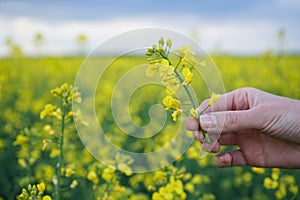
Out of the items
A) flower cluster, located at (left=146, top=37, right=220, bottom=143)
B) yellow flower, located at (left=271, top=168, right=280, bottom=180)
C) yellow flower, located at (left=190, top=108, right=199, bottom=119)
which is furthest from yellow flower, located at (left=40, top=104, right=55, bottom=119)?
yellow flower, located at (left=271, top=168, right=280, bottom=180)

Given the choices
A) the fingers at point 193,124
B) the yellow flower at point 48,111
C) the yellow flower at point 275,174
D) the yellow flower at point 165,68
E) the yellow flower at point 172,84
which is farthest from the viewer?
the yellow flower at point 275,174

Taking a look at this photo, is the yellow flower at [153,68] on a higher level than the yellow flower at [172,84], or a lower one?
higher

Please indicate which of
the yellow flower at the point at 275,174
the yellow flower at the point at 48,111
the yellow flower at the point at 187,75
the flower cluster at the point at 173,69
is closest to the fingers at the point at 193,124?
the flower cluster at the point at 173,69

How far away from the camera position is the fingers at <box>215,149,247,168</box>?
7.84 feet

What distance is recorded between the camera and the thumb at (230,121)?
1.90 m

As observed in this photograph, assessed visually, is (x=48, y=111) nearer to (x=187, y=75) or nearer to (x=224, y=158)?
(x=187, y=75)

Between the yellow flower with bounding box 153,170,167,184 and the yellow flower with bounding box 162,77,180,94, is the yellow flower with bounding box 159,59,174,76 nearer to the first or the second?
the yellow flower with bounding box 162,77,180,94

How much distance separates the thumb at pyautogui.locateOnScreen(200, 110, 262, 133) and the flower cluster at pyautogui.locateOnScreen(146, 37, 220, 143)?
0.13 meters

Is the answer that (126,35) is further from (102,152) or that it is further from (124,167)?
(102,152)

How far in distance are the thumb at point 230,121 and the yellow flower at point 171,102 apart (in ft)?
0.55

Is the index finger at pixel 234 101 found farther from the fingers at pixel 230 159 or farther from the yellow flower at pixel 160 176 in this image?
the yellow flower at pixel 160 176

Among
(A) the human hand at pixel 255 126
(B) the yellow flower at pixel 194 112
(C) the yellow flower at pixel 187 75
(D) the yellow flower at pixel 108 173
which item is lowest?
(D) the yellow flower at pixel 108 173

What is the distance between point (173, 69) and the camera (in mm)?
1722

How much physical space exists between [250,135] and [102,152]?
3.77 feet
